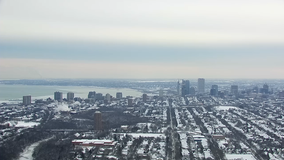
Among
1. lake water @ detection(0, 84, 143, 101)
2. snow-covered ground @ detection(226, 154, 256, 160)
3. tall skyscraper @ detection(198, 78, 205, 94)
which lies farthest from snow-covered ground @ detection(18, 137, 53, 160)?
tall skyscraper @ detection(198, 78, 205, 94)

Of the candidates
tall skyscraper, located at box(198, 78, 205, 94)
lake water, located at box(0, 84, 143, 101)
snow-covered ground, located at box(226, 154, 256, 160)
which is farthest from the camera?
tall skyscraper, located at box(198, 78, 205, 94)

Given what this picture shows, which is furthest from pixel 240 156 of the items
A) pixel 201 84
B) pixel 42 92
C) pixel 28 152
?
pixel 42 92

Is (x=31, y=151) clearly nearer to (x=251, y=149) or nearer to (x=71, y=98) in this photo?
(x=251, y=149)

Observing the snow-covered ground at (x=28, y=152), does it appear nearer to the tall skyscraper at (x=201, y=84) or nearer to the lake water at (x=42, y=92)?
the lake water at (x=42, y=92)

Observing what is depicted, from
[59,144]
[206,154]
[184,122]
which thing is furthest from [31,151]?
[184,122]

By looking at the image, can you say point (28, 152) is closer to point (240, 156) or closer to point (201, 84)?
point (240, 156)

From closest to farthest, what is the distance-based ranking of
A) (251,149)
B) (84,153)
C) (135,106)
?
(84,153) → (251,149) → (135,106)

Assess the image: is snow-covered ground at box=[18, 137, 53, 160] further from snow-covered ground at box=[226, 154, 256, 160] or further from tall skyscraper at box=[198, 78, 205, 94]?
tall skyscraper at box=[198, 78, 205, 94]

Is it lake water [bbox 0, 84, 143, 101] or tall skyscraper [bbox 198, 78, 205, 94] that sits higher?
tall skyscraper [bbox 198, 78, 205, 94]

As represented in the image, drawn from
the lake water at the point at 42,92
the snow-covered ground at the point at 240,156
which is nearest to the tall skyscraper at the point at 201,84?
the lake water at the point at 42,92

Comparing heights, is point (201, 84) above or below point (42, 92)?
above

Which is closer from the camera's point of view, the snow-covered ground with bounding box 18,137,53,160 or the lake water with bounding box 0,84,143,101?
the snow-covered ground with bounding box 18,137,53,160
